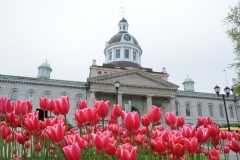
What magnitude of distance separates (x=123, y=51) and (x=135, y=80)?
14.3 meters

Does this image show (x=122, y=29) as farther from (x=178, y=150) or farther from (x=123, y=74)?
(x=178, y=150)

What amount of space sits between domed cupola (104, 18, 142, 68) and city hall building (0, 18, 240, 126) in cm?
123

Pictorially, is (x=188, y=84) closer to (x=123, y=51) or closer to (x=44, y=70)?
(x=123, y=51)

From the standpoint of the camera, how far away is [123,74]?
3228 centimetres

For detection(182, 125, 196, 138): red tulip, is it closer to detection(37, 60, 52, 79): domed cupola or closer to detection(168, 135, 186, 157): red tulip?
detection(168, 135, 186, 157): red tulip

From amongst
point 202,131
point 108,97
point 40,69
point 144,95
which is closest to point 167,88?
point 144,95

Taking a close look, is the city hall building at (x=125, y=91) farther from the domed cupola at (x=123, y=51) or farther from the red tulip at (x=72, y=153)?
the red tulip at (x=72, y=153)

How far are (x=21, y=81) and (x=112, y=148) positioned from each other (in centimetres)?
3403

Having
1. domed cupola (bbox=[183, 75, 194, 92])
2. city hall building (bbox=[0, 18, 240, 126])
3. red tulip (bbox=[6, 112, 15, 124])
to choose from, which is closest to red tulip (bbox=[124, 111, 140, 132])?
red tulip (bbox=[6, 112, 15, 124])

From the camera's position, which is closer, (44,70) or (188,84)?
(44,70)

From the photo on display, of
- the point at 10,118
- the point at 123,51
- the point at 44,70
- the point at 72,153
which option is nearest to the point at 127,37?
the point at 123,51

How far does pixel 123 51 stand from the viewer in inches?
1767

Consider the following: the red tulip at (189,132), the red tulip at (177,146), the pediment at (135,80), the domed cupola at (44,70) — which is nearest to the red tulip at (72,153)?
the red tulip at (177,146)

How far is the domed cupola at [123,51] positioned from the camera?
44.6m
